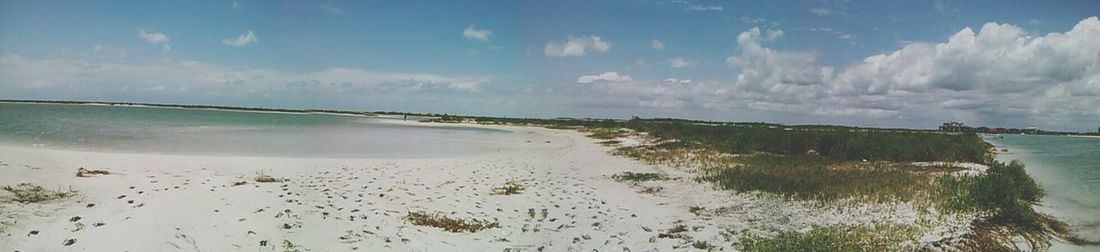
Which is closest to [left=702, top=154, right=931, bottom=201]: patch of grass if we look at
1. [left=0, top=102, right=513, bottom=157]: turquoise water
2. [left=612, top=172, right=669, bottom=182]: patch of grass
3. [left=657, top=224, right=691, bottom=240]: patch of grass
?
[left=612, top=172, right=669, bottom=182]: patch of grass

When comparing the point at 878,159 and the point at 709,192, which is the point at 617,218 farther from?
the point at 878,159

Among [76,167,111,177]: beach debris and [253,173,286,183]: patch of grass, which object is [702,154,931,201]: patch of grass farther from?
[76,167,111,177]: beach debris

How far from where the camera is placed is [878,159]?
21766 millimetres

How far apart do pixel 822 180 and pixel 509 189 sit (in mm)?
7287

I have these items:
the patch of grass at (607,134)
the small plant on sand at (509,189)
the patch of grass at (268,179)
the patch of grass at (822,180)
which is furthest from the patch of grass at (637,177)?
the patch of grass at (607,134)

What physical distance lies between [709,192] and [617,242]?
5.21 meters

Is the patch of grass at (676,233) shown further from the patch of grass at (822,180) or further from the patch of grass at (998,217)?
the patch of grass at (822,180)

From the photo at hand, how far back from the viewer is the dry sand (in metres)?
6.88

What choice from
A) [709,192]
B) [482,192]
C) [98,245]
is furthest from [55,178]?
[709,192]

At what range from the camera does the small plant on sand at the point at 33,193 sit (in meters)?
8.39

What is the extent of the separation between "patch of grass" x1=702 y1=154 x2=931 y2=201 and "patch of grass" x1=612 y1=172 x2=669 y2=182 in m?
1.10

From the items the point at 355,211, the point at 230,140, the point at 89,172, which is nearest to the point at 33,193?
the point at 89,172

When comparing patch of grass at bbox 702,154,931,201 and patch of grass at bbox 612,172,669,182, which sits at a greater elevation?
patch of grass at bbox 702,154,931,201

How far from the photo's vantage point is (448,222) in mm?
8281
